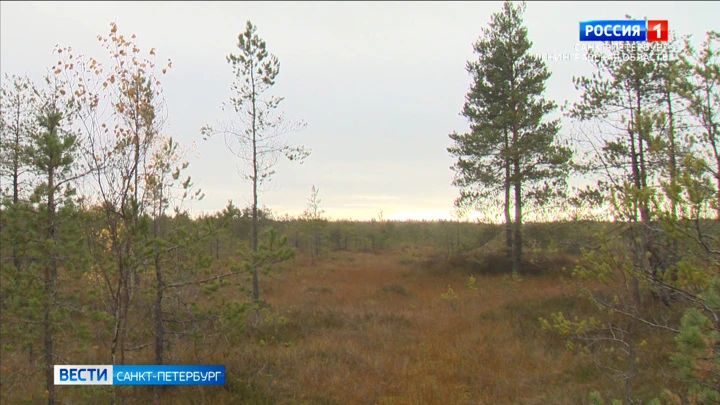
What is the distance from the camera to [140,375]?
19.1 feet

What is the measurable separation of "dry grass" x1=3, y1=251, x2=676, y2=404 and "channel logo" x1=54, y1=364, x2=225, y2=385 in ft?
0.52

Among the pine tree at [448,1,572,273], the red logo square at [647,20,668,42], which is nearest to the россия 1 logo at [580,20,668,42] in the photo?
the red logo square at [647,20,668,42]

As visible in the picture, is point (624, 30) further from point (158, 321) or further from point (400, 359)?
point (158, 321)

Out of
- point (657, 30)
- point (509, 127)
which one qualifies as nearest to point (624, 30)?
point (657, 30)

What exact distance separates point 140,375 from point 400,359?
460cm

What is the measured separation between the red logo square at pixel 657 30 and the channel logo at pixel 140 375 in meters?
11.7

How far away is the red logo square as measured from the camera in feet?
32.1

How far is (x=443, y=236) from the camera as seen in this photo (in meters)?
33.4

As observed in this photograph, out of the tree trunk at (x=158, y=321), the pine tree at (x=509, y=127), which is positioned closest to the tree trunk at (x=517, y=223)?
the pine tree at (x=509, y=127)

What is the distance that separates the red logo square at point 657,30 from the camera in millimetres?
9797

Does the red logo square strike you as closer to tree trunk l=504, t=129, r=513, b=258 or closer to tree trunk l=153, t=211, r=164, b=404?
tree trunk l=504, t=129, r=513, b=258

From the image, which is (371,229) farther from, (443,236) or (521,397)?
(521,397)

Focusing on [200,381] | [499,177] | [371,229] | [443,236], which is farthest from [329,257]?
[200,381]

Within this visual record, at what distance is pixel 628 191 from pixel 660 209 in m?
0.44
